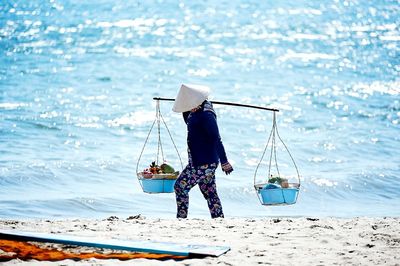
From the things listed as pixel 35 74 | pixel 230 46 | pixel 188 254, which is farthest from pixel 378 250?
pixel 230 46

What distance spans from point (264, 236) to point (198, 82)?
16.6 meters

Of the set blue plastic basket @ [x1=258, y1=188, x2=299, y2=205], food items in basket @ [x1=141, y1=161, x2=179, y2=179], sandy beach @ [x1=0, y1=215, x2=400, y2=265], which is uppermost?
food items in basket @ [x1=141, y1=161, x2=179, y2=179]

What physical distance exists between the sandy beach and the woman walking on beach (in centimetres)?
39

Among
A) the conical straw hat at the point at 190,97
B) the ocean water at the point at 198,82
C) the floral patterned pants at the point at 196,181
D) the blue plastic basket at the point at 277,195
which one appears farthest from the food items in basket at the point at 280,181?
the ocean water at the point at 198,82

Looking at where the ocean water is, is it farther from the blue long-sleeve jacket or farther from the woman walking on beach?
the blue long-sleeve jacket

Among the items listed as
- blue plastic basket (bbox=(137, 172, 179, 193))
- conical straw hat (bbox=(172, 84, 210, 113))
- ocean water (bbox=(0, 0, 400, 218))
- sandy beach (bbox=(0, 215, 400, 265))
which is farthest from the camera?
ocean water (bbox=(0, 0, 400, 218))

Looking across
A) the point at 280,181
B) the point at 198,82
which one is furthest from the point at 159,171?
the point at 198,82

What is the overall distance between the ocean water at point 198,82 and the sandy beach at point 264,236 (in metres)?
2.74

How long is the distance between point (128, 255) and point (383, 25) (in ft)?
104

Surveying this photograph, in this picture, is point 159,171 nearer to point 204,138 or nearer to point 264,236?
point 204,138

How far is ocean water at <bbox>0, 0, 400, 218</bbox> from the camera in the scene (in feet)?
42.1

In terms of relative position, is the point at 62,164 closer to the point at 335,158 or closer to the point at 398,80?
the point at 335,158

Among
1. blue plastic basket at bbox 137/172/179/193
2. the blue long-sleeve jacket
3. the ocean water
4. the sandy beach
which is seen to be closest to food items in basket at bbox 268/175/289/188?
the sandy beach

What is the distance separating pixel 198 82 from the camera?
956 inches
